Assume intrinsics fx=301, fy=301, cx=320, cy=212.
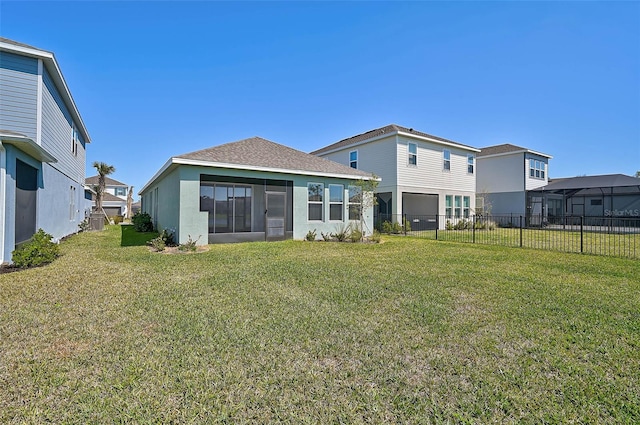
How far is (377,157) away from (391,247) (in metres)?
9.09

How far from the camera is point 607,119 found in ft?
60.2

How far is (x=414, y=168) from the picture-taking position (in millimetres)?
19172

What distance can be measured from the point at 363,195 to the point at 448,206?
966 cm

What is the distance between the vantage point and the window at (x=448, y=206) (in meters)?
21.0

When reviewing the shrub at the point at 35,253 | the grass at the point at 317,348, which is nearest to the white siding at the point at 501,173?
the grass at the point at 317,348

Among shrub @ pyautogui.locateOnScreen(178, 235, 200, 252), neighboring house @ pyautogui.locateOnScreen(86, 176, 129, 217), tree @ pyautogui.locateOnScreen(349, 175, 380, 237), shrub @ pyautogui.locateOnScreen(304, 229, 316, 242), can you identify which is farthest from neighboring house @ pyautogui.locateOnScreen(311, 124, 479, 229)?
neighboring house @ pyautogui.locateOnScreen(86, 176, 129, 217)

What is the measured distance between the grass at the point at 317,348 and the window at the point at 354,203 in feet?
27.1

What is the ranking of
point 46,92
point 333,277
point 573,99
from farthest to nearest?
point 573,99
point 46,92
point 333,277

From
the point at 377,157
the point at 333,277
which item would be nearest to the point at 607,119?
the point at 377,157

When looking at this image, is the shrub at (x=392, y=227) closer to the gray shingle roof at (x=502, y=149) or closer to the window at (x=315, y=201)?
the window at (x=315, y=201)

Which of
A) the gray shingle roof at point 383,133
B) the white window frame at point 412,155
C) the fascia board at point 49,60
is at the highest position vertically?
the gray shingle roof at point 383,133

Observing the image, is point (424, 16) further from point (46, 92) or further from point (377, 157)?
point (46, 92)

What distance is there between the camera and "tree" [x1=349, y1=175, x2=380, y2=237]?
14.0 meters

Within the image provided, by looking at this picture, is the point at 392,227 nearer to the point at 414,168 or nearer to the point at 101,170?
the point at 414,168
